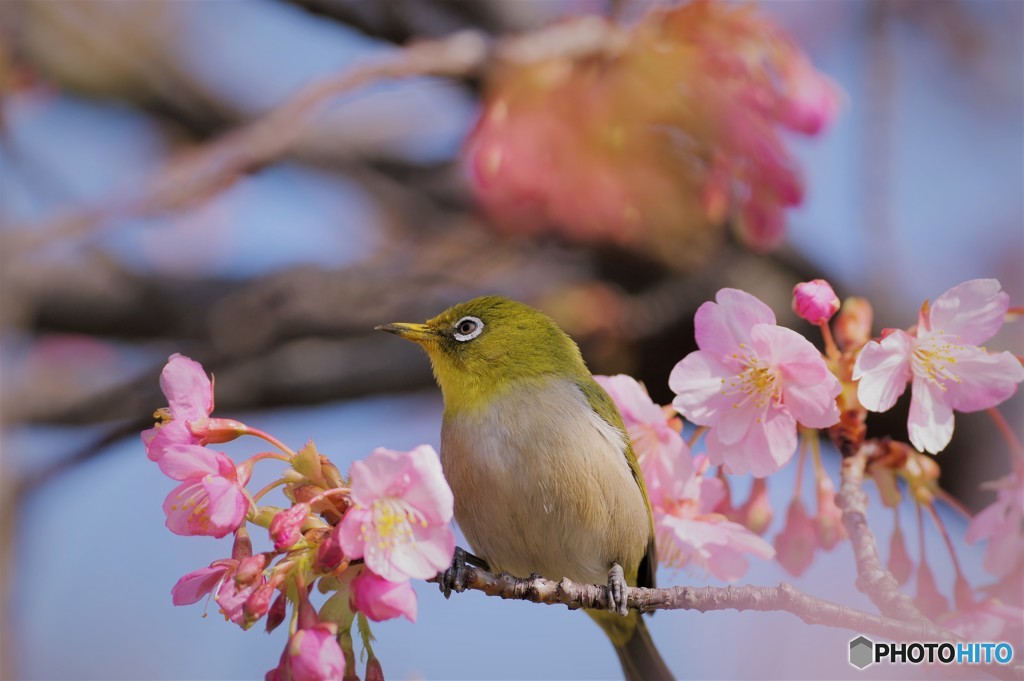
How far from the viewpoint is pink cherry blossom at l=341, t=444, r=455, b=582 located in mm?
1446

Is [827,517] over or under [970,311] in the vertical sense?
under

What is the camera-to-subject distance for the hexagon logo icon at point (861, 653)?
6.22 feet

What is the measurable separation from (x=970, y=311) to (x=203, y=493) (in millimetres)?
1333

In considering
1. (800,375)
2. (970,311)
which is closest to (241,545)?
(800,375)

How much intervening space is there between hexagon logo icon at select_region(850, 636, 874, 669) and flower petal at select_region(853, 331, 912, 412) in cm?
53

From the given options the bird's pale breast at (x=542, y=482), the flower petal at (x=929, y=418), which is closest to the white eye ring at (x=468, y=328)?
the bird's pale breast at (x=542, y=482)

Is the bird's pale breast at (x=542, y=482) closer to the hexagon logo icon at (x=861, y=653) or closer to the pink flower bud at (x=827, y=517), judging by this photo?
the pink flower bud at (x=827, y=517)

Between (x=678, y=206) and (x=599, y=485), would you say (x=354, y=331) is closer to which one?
(x=678, y=206)

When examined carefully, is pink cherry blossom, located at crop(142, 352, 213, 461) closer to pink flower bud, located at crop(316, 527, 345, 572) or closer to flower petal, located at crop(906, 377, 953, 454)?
pink flower bud, located at crop(316, 527, 345, 572)

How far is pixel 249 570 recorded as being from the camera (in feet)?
4.93

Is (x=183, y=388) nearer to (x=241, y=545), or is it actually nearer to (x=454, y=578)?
(x=241, y=545)

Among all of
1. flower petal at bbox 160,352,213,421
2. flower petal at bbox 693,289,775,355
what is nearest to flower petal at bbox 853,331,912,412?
flower petal at bbox 693,289,775,355

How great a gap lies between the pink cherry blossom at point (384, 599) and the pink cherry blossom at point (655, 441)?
704 mm

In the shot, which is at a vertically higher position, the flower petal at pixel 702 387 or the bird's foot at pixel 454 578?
the flower petal at pixel 702 387
